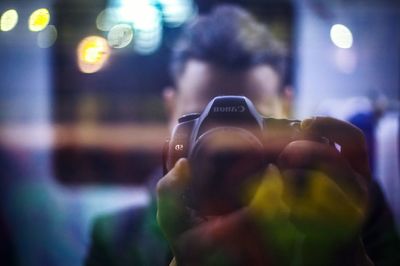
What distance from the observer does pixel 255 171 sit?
0.80 meters

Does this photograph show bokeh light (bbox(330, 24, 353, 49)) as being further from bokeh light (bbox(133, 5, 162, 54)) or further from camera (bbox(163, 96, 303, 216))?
camera (bbox(163, 96, 303, 216))

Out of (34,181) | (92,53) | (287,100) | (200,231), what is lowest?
(34,181)

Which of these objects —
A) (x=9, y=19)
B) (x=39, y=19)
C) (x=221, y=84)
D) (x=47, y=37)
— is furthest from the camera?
(x=47, y=37)

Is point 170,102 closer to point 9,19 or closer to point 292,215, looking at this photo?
point 9,19

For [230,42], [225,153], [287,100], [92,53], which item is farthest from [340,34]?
[225,153]

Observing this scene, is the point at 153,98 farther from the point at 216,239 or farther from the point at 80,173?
the point at 216,239

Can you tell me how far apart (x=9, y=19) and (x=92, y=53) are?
0.82 ft

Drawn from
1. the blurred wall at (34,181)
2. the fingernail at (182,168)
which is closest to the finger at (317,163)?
the fingernail at (182,168)

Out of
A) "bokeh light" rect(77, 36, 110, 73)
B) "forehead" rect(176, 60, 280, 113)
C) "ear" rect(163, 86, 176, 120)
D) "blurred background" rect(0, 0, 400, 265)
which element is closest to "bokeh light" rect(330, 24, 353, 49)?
"blurred background" rect(0, 0, 400, 265)

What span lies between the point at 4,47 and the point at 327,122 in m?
0.98

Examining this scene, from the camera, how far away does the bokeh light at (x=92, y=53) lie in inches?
56.1

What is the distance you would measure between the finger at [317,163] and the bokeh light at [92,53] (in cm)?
72

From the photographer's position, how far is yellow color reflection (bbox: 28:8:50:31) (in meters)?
1.35

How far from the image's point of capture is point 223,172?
80cm
